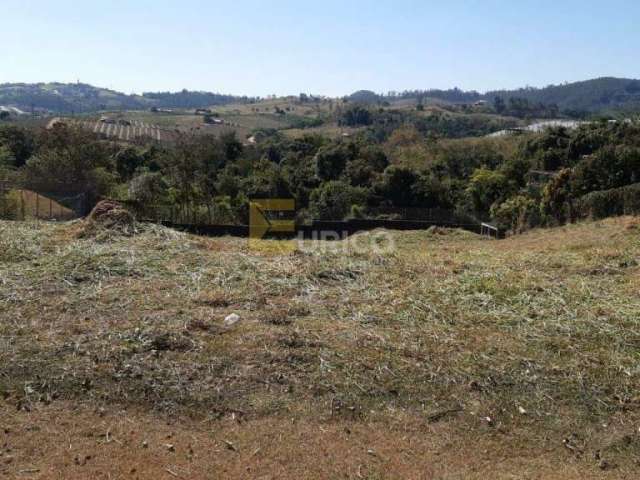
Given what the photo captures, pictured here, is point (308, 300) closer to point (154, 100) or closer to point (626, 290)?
point (626, 290)

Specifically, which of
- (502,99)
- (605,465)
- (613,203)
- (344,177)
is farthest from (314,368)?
(502,99)

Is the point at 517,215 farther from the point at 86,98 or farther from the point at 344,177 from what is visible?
the point at 86,98

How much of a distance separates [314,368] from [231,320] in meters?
0.98

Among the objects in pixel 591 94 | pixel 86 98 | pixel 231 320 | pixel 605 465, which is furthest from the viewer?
pixel 86 98

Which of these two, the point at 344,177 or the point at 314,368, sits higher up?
the point at 344,177

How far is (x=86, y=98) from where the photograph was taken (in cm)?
13138

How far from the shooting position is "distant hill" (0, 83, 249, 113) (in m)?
107

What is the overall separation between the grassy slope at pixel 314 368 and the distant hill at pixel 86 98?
10610 cm

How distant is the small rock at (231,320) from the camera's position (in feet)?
14.6

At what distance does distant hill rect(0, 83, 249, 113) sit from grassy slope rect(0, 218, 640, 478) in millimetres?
106099

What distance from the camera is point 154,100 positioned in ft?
460

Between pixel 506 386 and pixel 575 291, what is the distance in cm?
210

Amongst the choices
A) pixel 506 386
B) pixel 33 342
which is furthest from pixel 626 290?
pixel 33 342

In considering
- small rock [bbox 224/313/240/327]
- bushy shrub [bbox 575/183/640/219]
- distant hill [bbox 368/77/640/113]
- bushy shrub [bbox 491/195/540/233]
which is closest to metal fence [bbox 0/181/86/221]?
small rock [bbox 224/313/240/327]
